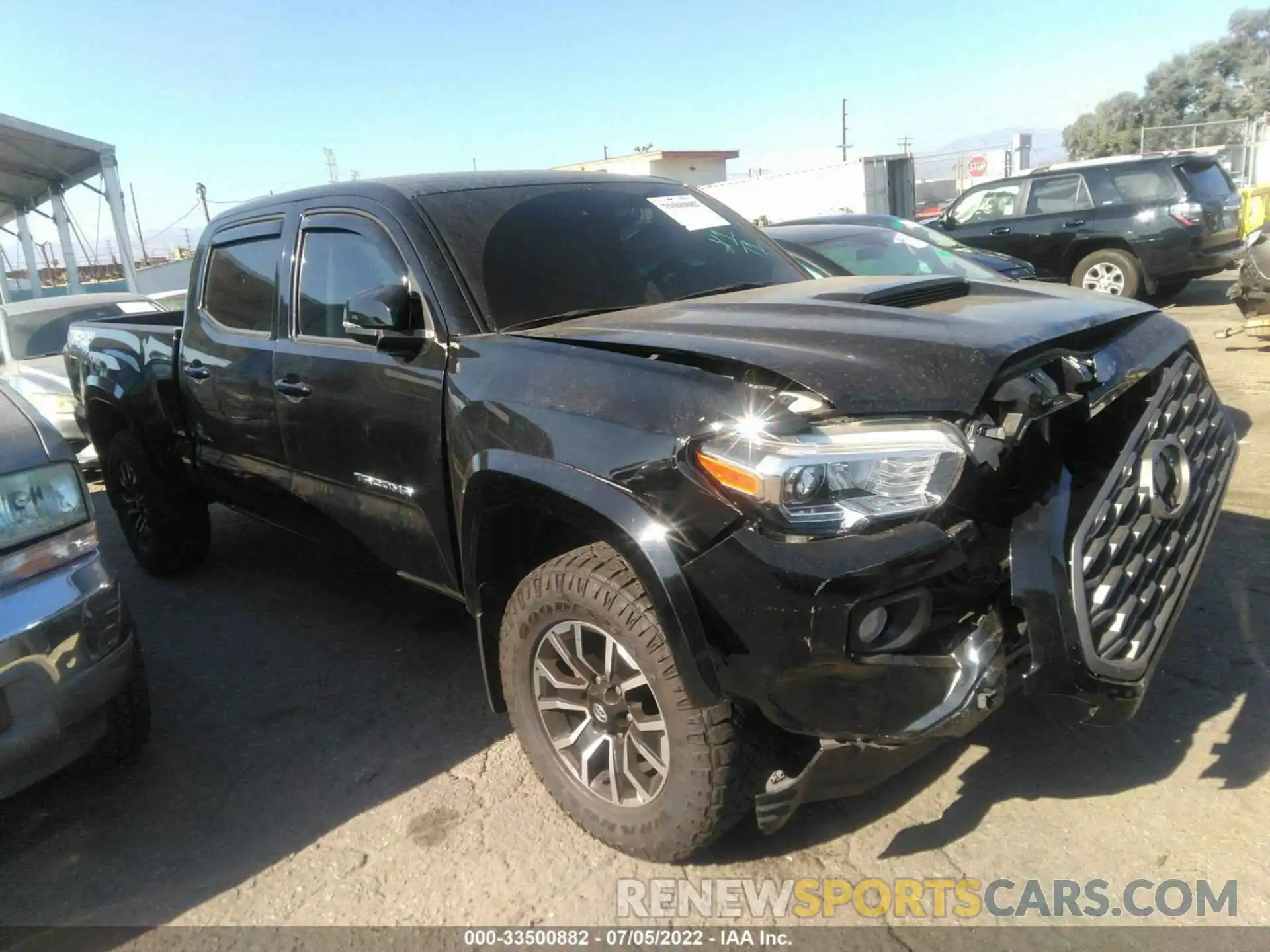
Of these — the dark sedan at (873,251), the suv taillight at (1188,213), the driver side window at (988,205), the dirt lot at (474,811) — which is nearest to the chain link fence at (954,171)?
the driver side window at (988,205)

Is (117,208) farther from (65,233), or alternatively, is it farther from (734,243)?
(734,243)

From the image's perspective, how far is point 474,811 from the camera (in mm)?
2859

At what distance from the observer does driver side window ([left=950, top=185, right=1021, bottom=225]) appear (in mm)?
11750

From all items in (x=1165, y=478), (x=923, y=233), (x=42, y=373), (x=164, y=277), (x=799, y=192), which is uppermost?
Answer: (x=799, y=192)

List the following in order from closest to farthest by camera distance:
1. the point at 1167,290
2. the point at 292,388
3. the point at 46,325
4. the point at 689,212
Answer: the point at 292,388, the point at 689,212, the point at 46,325, the point at 1167,290

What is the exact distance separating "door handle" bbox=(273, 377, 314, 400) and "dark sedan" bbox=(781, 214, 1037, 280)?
515 centimetres

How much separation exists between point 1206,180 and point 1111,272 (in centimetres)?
141

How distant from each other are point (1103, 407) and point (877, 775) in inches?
42.8

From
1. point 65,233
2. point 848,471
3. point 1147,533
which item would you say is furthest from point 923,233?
point 65,233

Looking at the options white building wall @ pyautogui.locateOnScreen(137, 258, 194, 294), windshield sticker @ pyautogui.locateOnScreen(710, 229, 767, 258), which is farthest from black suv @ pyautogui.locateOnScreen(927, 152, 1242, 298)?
white building wall @ pyautogui.locateOnScreen(137, 258, 194, 294)

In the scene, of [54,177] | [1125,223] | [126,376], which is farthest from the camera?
[54,177]

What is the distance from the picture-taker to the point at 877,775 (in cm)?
229

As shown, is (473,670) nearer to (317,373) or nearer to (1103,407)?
(317,373)

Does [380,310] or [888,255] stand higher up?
[380,310]
